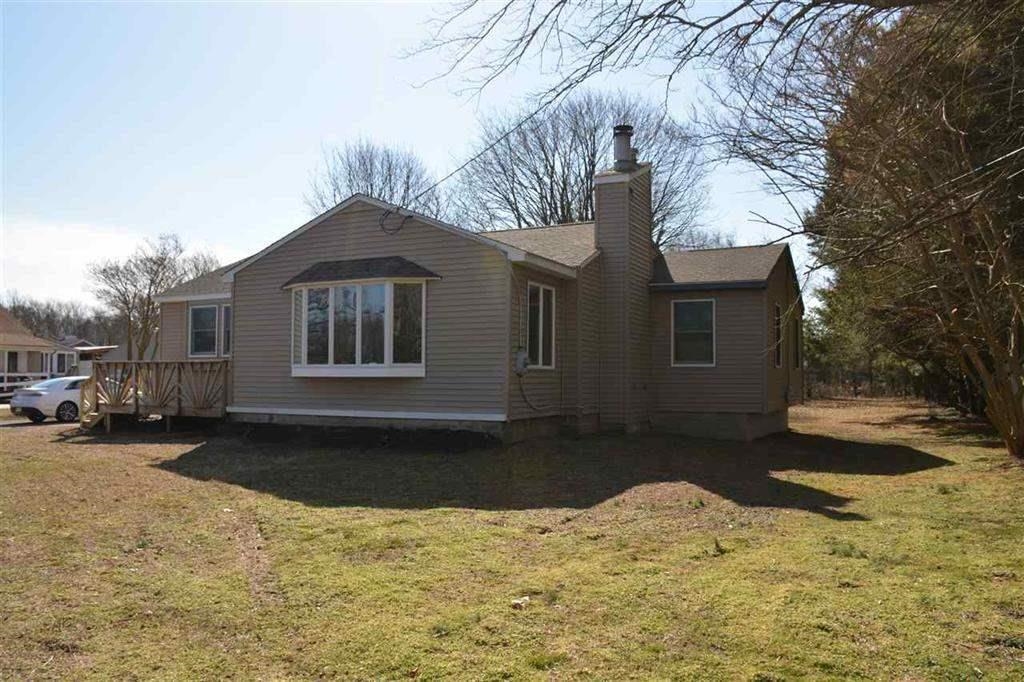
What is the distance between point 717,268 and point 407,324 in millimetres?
7319

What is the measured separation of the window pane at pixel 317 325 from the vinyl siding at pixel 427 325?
1.56 ft

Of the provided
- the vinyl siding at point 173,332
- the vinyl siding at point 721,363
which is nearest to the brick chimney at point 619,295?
the vinyl siding at point 721,363

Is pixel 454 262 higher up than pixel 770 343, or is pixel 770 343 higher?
pixel 454 262

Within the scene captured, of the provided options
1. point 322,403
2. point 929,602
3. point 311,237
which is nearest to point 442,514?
point 929,602

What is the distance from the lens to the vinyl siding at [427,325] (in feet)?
42.1

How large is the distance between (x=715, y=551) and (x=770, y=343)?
34.9 feet

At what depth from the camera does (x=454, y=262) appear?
13.2 meters

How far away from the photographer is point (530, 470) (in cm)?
1102

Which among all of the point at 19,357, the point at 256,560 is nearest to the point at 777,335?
the point at 256,560

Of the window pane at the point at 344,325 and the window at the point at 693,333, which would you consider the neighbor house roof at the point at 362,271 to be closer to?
the window pane at the point at 344,325

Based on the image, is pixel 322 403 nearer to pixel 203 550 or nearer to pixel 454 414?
pixel 454 414

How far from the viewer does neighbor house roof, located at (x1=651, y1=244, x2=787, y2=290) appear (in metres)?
16.2

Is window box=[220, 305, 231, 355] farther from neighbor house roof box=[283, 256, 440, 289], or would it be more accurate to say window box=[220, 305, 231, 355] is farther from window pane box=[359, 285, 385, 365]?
window pane box=[359, 285, 385, 365]

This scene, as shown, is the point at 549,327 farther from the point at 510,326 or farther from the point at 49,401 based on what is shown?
the point at 49,401
